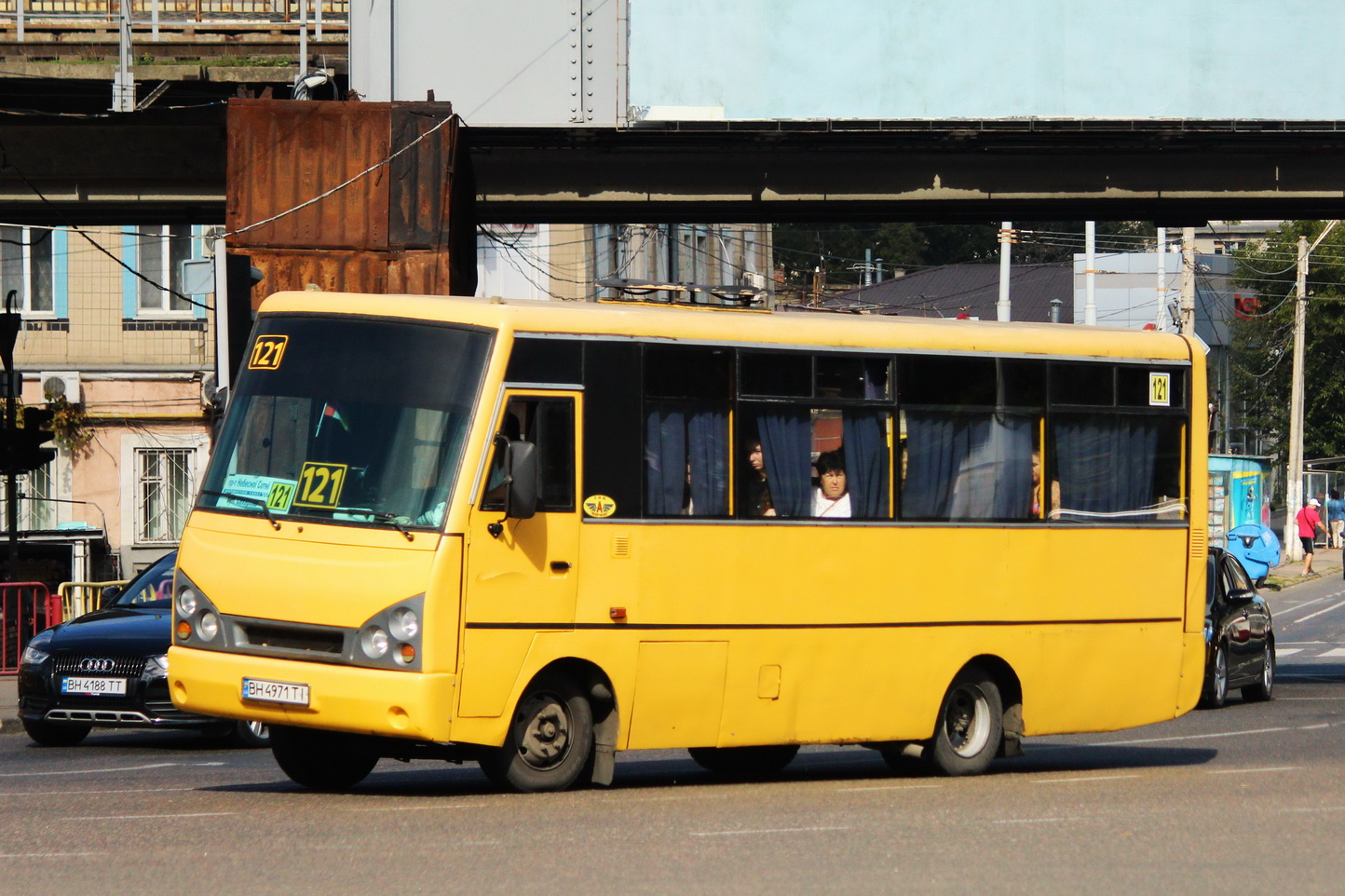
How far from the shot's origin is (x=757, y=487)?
11.7 metres

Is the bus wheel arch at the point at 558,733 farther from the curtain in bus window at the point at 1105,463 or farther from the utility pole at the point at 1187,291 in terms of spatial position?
the utility pole at the point at 1187,291

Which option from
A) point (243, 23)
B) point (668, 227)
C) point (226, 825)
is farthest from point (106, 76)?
point (668, 227)

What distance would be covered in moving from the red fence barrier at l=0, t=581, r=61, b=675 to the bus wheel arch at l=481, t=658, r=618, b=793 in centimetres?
1192

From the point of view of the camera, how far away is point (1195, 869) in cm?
870

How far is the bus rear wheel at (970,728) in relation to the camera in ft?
41.5

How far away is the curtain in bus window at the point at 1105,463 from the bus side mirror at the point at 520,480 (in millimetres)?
4159

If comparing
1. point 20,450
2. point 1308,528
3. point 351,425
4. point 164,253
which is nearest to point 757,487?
point 351,425

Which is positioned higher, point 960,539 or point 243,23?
point 243,23

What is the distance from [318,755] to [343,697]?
144cm

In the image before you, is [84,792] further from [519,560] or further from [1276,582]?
[1276,582]

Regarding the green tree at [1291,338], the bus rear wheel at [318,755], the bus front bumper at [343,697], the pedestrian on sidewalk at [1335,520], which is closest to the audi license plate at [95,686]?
the bus rear wheel at [318,755]

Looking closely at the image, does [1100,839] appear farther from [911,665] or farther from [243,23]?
[243,23]

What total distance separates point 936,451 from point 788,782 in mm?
2216

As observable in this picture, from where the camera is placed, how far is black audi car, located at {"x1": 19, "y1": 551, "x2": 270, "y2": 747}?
14.8 meters
